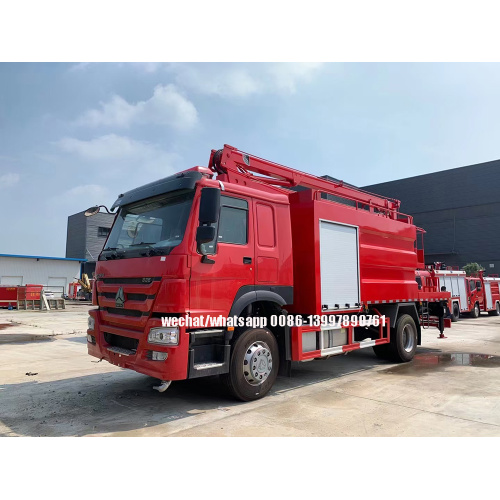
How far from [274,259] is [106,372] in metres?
4.06

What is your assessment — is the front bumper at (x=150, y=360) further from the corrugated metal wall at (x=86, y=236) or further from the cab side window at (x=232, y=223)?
the corrugated metal wall at (x=86, y=236)

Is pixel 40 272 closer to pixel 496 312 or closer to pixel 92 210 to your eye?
pixel 92 210

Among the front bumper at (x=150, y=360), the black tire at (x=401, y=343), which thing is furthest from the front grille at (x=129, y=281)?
the black tire at (x=401, y=343)

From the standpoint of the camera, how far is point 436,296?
9773 mm

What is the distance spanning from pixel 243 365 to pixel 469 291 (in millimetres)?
19435

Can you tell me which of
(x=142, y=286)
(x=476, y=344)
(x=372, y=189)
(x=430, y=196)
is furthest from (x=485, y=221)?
(x=142, y=286)

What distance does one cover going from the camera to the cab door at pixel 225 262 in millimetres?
4668

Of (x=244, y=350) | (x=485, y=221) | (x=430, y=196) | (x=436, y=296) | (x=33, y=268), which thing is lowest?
(x=244, y=350)

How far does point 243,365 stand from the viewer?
16.7 ft

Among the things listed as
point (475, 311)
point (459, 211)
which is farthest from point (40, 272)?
point (459, 211)

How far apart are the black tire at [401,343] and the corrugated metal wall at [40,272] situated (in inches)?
1305

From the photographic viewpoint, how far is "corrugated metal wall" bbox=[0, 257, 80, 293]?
32.5 meters

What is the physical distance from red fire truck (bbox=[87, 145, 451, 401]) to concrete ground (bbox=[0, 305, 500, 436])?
51 centimetres
